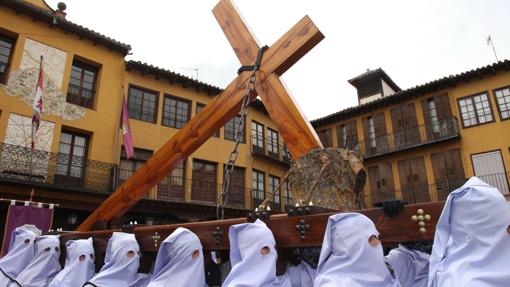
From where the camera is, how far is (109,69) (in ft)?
60.1

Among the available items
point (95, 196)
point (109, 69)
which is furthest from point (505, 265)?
point (109, 69)

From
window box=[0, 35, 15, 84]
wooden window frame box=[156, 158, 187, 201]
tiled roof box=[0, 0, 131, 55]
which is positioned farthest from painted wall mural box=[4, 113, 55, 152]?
wooden window frame box=[156, 158, 187, 201]

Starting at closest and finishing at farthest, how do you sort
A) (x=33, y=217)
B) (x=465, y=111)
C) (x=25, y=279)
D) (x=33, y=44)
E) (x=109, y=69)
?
(x=25, y=279) < (x=33, y=217) < (x=33, y=44) < (x=109, y=69) < (x=465, y=111)

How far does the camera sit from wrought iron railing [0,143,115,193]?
14.3 m

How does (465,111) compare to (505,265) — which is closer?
(505,265)

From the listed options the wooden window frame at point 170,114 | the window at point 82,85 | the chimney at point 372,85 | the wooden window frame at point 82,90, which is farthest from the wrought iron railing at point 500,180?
the window at point 82,85

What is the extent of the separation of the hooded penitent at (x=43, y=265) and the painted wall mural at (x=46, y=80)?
1222 centimetres

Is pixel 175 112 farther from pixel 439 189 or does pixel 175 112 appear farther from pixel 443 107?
pixel 443 107

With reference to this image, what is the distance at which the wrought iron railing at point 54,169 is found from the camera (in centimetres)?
1429

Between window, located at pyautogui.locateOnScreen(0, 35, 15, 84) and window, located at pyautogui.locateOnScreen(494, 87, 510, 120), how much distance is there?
23.9 m

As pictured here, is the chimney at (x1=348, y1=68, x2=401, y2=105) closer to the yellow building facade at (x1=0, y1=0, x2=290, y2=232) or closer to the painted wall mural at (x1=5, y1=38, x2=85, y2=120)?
the yellow building facade at (x1=0, y1=0, x2=290, y2=232)

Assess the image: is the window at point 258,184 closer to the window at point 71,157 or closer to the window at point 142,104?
the window at point 142,104

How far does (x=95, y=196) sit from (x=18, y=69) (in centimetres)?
609

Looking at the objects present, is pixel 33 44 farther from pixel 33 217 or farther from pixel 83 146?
pixel 33 217
